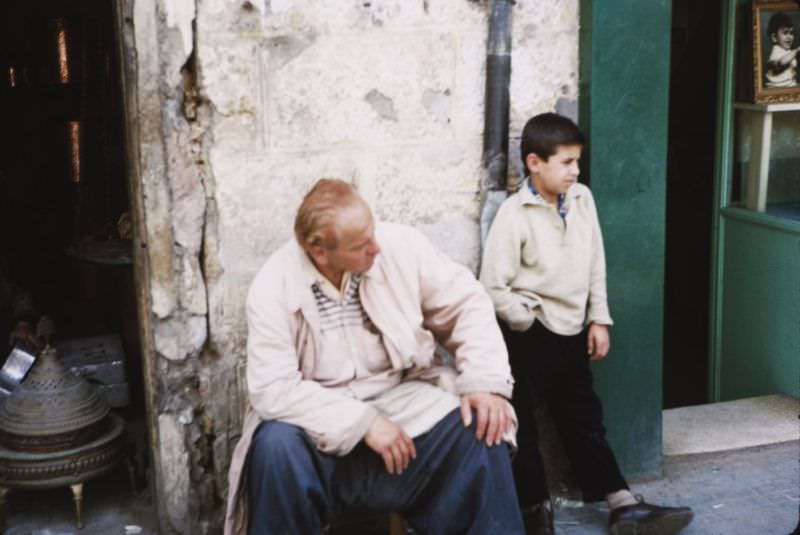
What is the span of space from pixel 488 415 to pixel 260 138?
1204 mm

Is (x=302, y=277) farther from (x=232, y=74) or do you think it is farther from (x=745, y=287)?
(x=745, y=287)

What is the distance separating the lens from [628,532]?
3.84m

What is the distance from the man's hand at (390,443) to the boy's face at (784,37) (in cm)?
307

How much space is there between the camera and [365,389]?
10.9 ft

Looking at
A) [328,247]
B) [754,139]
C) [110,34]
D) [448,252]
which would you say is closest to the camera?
[328,247]

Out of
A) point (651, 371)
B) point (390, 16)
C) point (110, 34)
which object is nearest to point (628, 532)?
point (651, 371)

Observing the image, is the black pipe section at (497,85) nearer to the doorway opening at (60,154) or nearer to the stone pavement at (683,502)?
the stone pavement at (683,502)

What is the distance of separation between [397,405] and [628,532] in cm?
112

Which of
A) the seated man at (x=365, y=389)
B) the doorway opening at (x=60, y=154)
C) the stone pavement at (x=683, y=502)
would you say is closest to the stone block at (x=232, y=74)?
the seated man at (x=365, y=389)

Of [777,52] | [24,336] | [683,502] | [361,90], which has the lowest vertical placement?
[683,502]

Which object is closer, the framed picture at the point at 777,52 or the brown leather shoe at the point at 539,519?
the brown leather shoe at the point at 539,519

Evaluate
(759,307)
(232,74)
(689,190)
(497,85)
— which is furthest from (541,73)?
(689,190)

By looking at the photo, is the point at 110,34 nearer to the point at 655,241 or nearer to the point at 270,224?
the point at 270,224

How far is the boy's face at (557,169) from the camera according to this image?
367 cm
